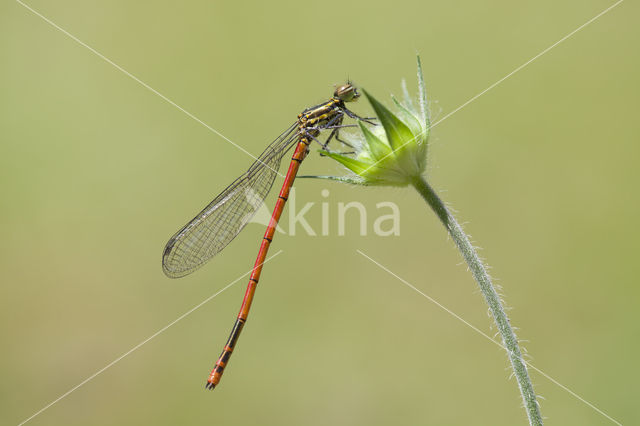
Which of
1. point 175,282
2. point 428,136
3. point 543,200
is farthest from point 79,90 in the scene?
point 428,136

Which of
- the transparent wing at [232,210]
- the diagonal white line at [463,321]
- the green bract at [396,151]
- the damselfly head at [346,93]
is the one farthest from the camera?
the diagonal white line at [463,321]

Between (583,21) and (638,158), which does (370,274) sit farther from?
(583,21)

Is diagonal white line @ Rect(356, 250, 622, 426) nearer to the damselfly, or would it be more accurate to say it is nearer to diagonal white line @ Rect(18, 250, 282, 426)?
diagonal white line @ Rect(18, 250, 282, 426)

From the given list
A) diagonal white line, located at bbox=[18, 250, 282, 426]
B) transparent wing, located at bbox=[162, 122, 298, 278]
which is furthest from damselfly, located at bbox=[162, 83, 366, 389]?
diagonal white line, located at bbox=[18, 250, 282, 426]

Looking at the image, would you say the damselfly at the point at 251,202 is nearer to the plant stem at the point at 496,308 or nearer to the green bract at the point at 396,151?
the green bract at the point at 396,151

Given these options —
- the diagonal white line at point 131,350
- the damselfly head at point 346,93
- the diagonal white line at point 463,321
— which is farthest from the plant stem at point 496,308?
the diagonal white line at point 131,350
